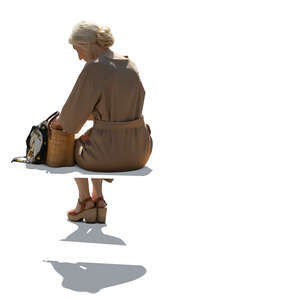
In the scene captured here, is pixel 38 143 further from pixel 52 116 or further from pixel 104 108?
pixel 104 108

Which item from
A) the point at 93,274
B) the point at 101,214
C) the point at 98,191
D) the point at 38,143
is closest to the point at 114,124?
the point at 38,143

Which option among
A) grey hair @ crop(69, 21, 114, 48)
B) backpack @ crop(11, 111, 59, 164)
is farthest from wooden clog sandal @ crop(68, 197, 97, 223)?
grey hair @ crop(69, 21, 114, 48)

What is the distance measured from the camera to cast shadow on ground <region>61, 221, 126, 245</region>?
5977 millimetres

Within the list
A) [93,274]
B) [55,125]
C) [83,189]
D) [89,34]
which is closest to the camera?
[93,274]

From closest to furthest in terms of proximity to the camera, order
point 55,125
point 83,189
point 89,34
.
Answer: point 89,34, point 55,125, point 83,189

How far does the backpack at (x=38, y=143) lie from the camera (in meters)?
5.87

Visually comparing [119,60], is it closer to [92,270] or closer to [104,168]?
[104,168]

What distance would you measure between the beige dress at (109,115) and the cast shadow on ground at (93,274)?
2.31 ft

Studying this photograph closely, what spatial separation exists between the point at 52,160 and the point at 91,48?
2.83 feet

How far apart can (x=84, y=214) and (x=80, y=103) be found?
98 centimetres

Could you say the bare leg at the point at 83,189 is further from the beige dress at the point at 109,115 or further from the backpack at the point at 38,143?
the backpack at the point at 38,143

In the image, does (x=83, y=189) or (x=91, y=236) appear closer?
(x=91, y=236)

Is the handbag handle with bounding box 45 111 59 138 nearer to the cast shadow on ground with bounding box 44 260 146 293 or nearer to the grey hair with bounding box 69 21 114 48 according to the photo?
the grey hair with bounding box 69 21 114 48

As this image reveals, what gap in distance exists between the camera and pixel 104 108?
5.70 metres
